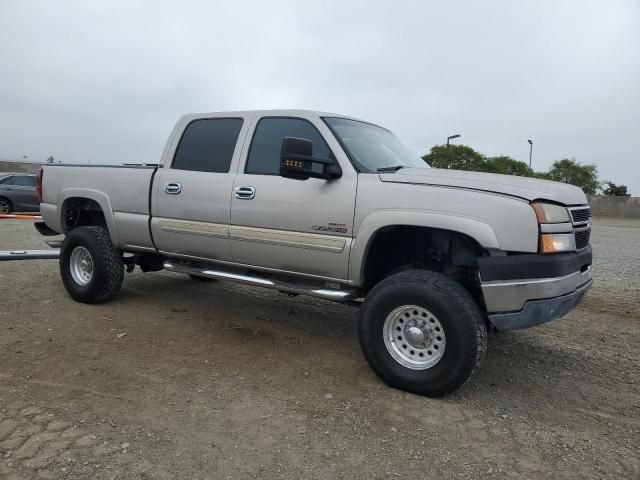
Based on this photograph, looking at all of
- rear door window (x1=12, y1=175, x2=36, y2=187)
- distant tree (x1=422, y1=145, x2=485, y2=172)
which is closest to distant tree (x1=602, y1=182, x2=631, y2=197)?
distant tree (x1=422, y1=145, x2=485, y2=172)

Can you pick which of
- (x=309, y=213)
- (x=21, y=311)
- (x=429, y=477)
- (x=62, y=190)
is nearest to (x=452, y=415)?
(x=429, y=477)

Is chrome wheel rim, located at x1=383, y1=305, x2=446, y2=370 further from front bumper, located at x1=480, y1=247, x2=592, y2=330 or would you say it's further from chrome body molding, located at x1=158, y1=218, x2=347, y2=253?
chrome body molding, located at x1=158, y1=218, x2=347, y2=253

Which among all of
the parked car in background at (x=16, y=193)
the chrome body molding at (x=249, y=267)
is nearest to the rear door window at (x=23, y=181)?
the parked car in background at (x=16, y=193)

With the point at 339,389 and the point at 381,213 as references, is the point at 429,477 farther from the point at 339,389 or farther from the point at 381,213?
the point at 381,213

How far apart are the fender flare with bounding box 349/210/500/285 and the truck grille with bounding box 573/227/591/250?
0.72 meters

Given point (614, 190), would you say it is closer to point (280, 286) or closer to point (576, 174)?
point (576, 174)

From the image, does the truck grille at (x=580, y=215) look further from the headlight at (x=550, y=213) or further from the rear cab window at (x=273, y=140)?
the rear cab window at (x=273, y=140)

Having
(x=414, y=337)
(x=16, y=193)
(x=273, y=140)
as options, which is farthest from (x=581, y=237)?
(x=16, y=193)

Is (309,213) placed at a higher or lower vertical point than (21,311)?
higher

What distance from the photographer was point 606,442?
3.09 meters

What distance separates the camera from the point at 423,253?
4.27 meters

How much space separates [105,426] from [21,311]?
293cm

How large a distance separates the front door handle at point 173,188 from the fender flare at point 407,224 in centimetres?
194

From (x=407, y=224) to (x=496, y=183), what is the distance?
26.0 inches
